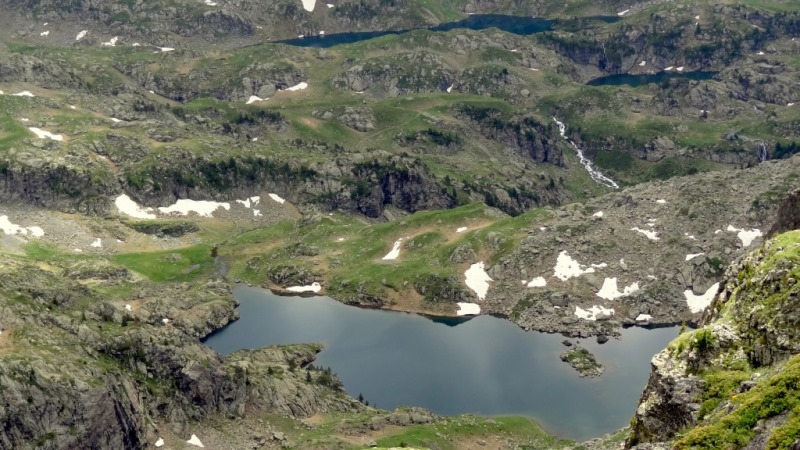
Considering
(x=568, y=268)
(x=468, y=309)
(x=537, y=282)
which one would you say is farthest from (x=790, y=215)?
(x=468, y=309)

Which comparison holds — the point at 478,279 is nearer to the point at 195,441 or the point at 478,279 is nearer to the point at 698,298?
the point at 698,298

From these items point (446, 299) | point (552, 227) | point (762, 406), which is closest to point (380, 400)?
point (446, 299)

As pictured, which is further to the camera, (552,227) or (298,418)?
(552,227)

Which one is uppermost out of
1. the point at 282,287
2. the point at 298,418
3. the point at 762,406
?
the point at 762,406

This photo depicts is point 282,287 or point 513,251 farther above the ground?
point 513,251

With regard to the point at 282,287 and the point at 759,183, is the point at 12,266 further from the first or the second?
the point at 759,183

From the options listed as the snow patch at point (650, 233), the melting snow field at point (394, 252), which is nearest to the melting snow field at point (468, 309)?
the melting snow field at point (394, 252)

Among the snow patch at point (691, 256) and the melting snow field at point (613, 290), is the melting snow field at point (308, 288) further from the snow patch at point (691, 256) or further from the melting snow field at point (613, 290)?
the snow patch at point (691, 256)
